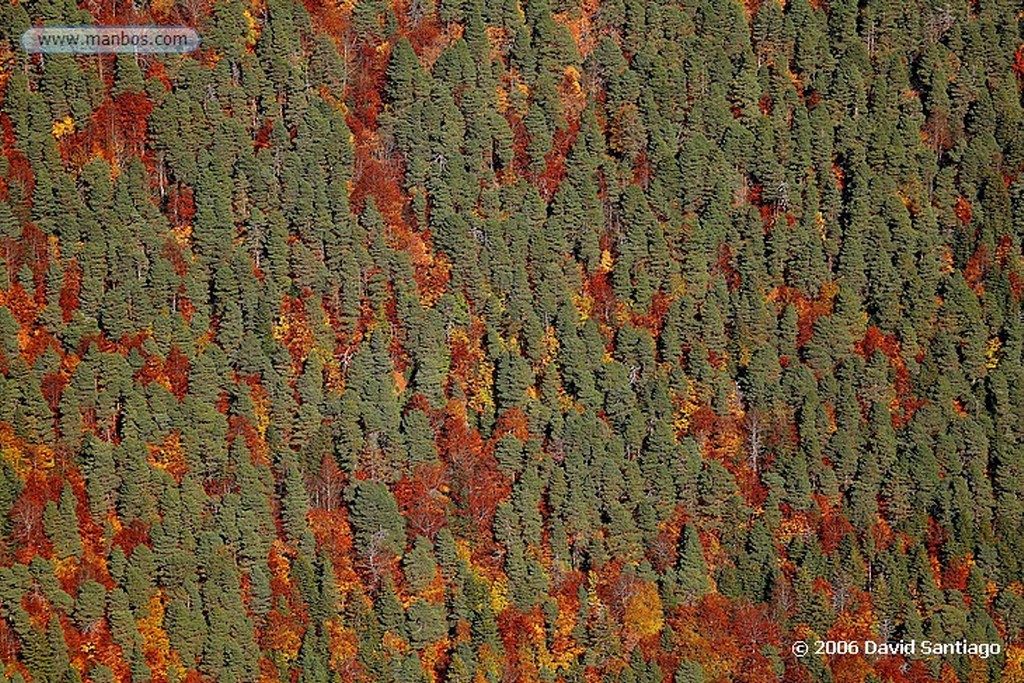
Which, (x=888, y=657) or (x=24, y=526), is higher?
(x=24, y=526)

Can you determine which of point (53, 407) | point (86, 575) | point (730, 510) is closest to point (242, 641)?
point (86, 575)

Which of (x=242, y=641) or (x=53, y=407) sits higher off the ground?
(x=53, y=407)

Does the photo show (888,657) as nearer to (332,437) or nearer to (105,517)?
(332,437)

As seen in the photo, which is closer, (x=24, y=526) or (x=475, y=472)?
(x=24, y=526)

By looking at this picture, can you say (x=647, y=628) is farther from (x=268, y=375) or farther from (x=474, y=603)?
(x=268, y=375)

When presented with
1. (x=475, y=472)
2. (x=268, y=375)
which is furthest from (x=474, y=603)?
(x=268, y=375)

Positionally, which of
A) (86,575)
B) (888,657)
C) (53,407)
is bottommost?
(888,657)

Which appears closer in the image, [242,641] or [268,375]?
[242,641]

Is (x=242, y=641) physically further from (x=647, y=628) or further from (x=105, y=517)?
(x=647, y=628)
